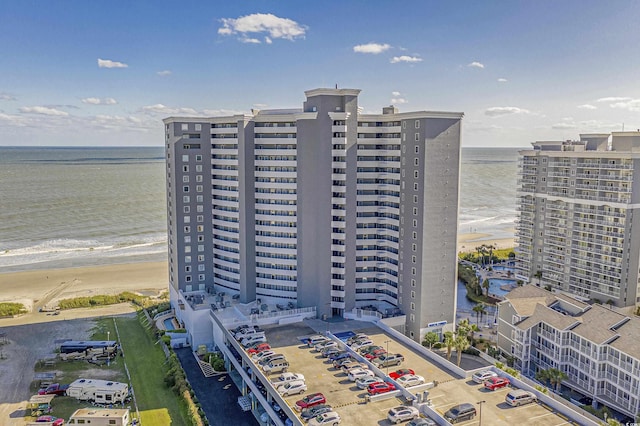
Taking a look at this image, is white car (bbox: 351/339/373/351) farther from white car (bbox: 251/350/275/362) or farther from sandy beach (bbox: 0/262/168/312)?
sandy beach (bbox: 0/262/168/312)

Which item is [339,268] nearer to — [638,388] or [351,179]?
[351,179]

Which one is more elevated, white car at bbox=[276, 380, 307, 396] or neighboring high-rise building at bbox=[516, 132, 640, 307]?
neighboring high-rise building at bbox=[516, 132, 640, 307]

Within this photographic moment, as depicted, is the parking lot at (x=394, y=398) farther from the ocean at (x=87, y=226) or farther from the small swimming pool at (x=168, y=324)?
the ocean at (x=87, y=226)

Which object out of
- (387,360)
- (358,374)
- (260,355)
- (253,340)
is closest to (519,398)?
(387,360)

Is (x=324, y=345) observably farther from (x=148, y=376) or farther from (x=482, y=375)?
(x=148, y=376)

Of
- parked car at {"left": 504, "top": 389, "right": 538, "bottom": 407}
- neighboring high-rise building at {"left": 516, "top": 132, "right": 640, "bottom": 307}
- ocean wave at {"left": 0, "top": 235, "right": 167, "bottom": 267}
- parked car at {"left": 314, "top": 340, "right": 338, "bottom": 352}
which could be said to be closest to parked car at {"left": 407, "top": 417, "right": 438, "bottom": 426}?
parked car at {"left": 504, "top": 389, "right": 538, "bottom": 407}

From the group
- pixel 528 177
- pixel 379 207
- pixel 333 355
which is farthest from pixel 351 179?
pixel 528 177

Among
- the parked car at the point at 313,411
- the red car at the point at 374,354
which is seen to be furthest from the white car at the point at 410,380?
the parked car at the point at 313,411
